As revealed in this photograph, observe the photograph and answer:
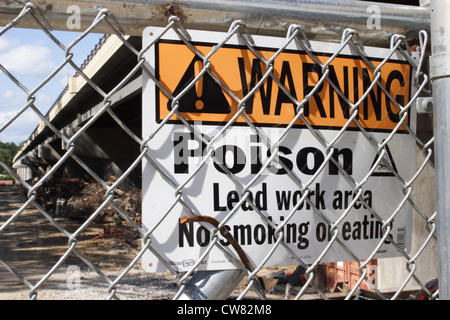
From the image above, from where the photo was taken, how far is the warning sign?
1355 millimetres

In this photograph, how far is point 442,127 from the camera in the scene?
140 cm

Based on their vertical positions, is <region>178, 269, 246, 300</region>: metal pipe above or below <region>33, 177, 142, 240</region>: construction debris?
above

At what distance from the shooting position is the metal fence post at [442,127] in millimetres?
1382

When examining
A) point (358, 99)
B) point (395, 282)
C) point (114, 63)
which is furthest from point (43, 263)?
point (358, 99)

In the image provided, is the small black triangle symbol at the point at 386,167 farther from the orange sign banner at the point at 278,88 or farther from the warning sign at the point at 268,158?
the orange sign banner at the point at 278,88

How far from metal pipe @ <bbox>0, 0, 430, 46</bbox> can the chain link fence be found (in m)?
0.03

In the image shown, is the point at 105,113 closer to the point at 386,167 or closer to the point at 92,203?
the point at 92,203

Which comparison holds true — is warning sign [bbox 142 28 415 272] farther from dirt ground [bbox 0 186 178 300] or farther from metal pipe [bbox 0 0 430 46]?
dirt ground [bbox 0 186 178 300]

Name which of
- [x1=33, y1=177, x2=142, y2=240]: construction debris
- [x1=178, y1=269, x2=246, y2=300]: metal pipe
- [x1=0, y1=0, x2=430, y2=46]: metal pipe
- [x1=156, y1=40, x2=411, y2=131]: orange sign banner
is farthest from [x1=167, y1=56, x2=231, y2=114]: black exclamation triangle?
[x1=33, y1=177, x2=142, y2=240]: construction debris

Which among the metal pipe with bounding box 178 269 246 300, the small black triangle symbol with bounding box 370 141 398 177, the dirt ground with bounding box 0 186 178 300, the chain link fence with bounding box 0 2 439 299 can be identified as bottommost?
the dirt ground with bounding box 0 186 178 300

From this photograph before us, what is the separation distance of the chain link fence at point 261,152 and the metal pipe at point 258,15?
1.1 inches

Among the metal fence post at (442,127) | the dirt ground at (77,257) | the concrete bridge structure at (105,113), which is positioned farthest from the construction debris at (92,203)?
the metal fence post at (442,127)
